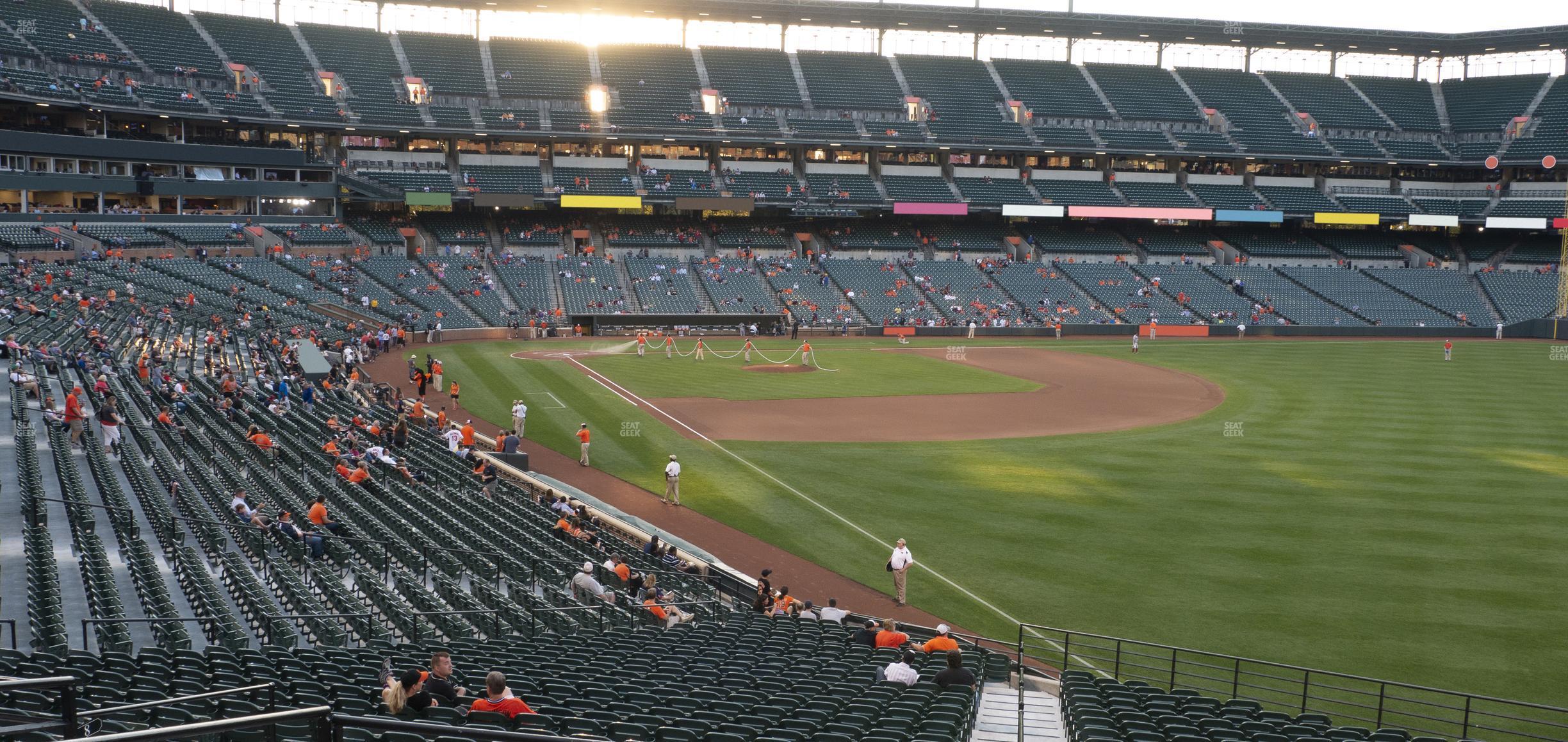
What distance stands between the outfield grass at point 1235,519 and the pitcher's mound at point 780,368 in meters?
9.73

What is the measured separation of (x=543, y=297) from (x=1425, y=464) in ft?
170

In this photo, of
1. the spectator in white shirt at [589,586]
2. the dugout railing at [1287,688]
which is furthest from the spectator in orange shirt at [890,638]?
the spectator in white shirt at [589,586]

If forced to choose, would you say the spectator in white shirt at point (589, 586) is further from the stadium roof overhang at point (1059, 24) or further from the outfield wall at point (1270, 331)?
the stadium roof overhang at point (1059, 24)

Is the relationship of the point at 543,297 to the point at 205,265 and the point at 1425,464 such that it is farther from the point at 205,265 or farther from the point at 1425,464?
the point at 1425,464

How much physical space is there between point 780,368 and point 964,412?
13.1m

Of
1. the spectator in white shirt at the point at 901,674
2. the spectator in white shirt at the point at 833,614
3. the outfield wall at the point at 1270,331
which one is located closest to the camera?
the spectator in white shirt at the point at 901,674

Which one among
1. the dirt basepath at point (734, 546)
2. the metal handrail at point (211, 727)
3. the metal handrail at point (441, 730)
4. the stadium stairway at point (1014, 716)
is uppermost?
the metal handrail at point (211, 727)

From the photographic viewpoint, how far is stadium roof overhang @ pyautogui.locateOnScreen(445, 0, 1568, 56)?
8412cm

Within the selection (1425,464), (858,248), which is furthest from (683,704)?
(858,248)

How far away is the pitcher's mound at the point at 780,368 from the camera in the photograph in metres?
51.6

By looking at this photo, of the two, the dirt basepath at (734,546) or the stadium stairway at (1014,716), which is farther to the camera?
the dirt basepath at (734,546)

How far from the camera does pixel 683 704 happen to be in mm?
11211

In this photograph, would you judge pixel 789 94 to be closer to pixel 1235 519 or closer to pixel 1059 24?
pixel 1059 24

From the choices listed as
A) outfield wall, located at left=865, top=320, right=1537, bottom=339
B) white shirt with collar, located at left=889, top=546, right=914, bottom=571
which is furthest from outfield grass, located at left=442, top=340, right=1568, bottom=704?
outfield wall, located at left=865, top=320, right=1537, bottom=339
